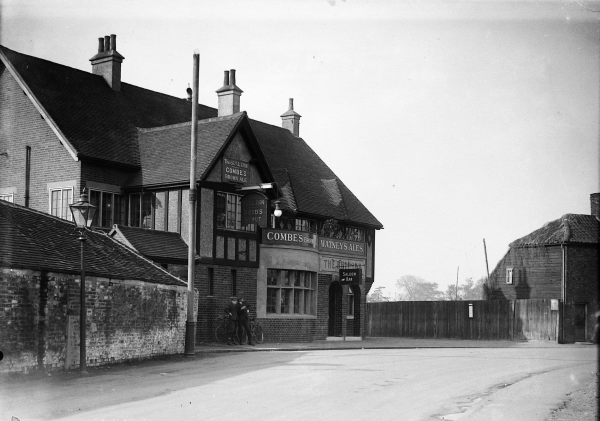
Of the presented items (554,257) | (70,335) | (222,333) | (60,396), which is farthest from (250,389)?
(554,257)

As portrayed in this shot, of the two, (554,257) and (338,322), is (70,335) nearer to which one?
(338,322)

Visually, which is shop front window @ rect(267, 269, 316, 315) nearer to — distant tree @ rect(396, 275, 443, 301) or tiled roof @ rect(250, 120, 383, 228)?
tiled roof @ rect(250, 120, 383, 228)

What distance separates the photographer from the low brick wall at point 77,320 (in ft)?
52.8

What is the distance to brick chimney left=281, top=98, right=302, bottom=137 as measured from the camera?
145ft

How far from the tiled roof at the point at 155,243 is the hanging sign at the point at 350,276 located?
9394mm

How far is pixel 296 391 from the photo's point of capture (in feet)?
48.0

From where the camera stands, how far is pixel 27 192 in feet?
100

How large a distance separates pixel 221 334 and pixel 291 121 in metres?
17.1

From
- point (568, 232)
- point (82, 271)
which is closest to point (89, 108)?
point (82, 271)

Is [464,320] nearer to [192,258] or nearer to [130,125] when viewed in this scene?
[130,125]

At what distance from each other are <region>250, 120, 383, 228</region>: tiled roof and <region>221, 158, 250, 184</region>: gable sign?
446 cm

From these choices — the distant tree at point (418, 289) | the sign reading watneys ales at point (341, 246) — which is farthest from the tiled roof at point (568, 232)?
the distant tree at point (418, 289)

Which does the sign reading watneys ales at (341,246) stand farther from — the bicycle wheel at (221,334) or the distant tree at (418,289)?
the distant tree at (418,289)

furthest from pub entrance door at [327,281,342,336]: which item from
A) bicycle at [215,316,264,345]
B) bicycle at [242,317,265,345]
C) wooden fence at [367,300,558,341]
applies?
wooden fence at [367,300,558,341]
